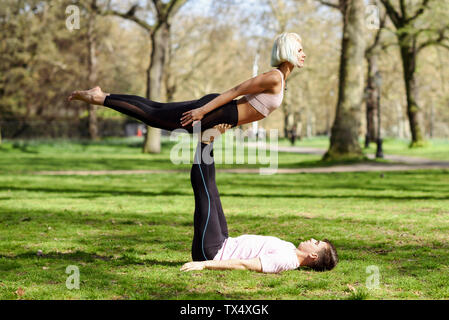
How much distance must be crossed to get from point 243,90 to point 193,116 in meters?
0.57

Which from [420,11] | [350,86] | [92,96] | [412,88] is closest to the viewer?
[92,96]

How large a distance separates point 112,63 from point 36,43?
935 centimetres

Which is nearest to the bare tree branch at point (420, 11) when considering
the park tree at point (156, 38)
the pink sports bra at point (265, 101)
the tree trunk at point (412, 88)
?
the tree trunk at point (412, 88)

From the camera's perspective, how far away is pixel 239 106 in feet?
19.0

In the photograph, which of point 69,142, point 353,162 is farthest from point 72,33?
point 353,162

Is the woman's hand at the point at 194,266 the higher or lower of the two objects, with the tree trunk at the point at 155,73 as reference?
lower

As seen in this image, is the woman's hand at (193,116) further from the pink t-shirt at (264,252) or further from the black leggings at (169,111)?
the pink t-shirt at (264,252)

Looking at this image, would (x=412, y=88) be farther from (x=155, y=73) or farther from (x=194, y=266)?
(x=194, y=266)

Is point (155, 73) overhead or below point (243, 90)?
overhead

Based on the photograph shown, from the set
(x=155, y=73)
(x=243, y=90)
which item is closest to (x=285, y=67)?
(x=243, y=90)

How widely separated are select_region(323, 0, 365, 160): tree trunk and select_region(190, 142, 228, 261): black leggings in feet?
59.7

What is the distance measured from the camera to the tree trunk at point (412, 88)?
33281 millimetres

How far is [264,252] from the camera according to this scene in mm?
5977
